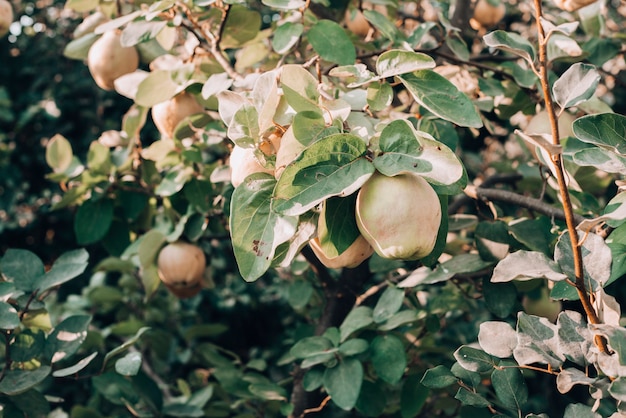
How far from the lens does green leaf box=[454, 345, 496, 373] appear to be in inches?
37.5

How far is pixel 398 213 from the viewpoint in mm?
821

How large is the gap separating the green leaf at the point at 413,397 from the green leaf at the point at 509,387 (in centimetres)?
51

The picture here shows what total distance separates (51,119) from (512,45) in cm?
257

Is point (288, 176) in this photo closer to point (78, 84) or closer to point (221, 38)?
point (221, 38)

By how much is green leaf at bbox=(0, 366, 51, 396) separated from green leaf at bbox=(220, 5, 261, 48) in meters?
0.77

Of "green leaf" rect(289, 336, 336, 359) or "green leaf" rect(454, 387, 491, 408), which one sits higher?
"green leaf" rect(454, 387, 491, 408)

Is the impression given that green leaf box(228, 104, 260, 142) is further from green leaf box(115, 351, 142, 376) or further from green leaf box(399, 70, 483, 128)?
green leaf box(115, 351, 142, 376)

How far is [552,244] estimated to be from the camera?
129cm

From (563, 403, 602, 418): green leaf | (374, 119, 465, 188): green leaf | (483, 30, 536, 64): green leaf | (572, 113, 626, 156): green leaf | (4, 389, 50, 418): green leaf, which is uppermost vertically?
(483, 30, 536, 64): green leaf

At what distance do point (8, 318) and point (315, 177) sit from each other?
2.17 ft

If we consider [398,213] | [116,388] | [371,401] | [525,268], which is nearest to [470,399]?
[525,268]

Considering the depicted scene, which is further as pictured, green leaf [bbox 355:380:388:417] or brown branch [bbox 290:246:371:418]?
brown branch [bbox 290:246:371:418]

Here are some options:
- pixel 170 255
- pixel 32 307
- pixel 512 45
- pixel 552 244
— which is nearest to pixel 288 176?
pixel 512 45

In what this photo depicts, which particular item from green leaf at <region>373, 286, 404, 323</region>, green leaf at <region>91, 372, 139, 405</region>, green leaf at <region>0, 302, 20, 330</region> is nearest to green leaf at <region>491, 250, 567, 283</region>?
green leaf at <region>373, 286, 404, 323</region>
